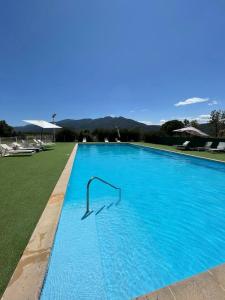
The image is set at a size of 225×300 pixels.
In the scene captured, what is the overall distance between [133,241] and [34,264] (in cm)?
186

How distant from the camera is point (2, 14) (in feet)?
34.8

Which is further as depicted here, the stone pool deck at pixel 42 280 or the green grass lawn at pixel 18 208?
the green grass lawn at pixel 18 208

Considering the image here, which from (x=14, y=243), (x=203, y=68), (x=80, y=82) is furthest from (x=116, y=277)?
(x=80, y=82)

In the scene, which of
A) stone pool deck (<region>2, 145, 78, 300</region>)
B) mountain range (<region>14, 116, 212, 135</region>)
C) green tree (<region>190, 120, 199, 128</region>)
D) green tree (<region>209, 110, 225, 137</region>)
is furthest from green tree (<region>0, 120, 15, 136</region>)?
stone pool deck (<region>2, 145, 78, 300</region>)

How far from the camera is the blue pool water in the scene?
2.48 meters

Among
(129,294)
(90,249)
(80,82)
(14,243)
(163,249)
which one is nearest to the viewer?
(129,294)

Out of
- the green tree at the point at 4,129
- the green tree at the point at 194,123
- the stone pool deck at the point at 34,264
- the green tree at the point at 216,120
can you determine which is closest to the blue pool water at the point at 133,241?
the stone pool deck at the point at 34,264

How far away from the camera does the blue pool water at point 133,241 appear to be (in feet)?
8.14

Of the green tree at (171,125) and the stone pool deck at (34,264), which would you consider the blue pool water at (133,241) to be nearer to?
the stone pool deck at (34,264)

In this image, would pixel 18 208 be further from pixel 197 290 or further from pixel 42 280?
pixel 197 290

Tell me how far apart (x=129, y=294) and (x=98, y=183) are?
16.5ft

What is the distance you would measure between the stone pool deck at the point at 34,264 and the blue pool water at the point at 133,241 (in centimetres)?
21

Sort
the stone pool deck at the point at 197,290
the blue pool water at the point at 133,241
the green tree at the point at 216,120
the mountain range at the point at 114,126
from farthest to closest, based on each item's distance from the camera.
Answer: the green tree at the point at 216,120 < the mountain range at the point at 114,126 < the blue pool water at the point at 133,241 < the stone pool deck at the point at 197,290

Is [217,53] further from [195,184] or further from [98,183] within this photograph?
[98,183]
